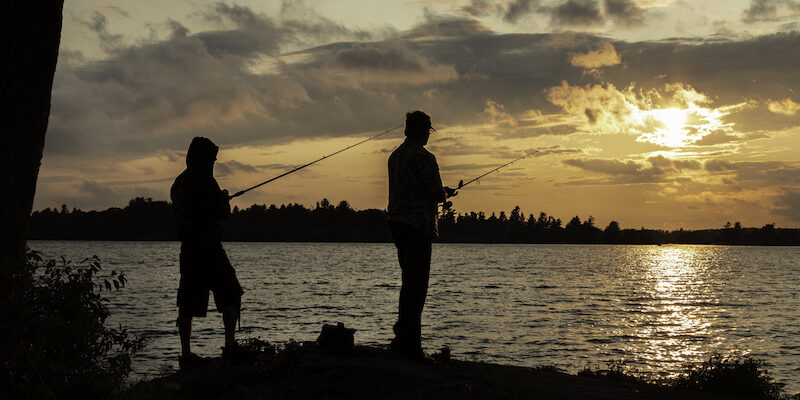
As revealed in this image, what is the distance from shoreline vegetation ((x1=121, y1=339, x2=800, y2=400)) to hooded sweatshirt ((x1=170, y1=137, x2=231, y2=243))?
1.51 m

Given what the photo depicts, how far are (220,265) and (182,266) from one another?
0.46 meters

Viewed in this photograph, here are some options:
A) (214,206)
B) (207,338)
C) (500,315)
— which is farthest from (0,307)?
(500,315)

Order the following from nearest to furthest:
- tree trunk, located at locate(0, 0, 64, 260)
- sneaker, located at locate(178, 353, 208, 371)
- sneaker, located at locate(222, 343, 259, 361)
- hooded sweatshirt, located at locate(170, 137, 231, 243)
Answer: tree trunk, located at locate(0, 0, 64, 260) → hooded sweatshirt, located at locate(170, 137, 231, 243) → sneaker, located at locate(222, 343, 259, 361) → sneaker, located at locate(178, 353, 208, 371)

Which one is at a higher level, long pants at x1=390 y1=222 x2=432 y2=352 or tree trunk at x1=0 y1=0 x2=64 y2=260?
tree trunk at x1=0 y1=0 x2=64 y2=260

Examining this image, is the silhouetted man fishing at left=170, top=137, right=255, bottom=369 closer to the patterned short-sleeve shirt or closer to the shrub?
the patterned short-sleeve shirt

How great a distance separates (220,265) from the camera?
7.82 metres

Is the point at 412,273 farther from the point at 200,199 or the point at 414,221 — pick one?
Result: the point at 200,199

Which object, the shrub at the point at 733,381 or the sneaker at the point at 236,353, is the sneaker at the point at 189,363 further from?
the shrub at the point at 733,381

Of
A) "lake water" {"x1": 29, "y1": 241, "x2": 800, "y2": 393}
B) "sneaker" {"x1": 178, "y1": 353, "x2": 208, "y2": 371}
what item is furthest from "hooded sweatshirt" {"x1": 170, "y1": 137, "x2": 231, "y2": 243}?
"lake water" {"x1": 29, "y1": 241, "x2": 800, "y2": 393}

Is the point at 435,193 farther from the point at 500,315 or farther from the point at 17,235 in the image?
the point at 500,315

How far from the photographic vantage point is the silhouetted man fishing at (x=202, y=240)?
7715 millimetres

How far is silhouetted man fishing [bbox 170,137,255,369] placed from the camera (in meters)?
7.71

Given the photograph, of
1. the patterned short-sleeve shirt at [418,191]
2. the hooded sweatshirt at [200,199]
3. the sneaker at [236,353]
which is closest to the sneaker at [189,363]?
the sneaker at [236,353]

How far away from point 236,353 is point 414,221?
2.49 meters
